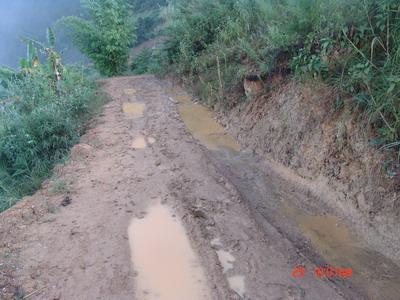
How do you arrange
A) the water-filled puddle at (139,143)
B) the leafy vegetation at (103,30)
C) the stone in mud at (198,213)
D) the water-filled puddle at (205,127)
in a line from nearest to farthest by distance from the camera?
the stone in mud at (198,213) → the water-filled puddle at (139,143) → the water-filled puddle at (205,127) → the leafy vegetation at (103,30)

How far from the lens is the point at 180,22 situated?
1020 cm

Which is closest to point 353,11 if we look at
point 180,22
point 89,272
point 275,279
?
point 275,279

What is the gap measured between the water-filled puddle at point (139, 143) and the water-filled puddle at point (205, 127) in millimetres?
944

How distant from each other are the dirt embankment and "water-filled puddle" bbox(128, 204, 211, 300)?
182cm

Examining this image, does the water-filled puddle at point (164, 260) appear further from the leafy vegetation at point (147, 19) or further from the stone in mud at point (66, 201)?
the leafy vegetation at point (147, 19)

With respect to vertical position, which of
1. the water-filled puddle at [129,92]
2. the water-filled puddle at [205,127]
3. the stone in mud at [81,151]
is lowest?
the water-filled puddle at [129,92]

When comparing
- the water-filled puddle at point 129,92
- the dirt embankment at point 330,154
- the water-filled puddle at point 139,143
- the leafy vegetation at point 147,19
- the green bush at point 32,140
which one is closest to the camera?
the dirt embankment at point 330,154

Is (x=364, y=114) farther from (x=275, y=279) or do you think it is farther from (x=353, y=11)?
(x=275, y=279)

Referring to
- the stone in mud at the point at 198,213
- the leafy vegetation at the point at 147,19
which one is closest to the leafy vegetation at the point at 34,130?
the stone in mud at the point at 198,213

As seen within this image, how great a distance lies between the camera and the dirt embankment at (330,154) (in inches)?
143

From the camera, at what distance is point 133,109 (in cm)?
784

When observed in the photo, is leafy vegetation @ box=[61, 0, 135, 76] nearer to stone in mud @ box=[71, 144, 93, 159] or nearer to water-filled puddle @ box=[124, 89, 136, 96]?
water-filled puddle @ box=[124, 89, 136, 96]
